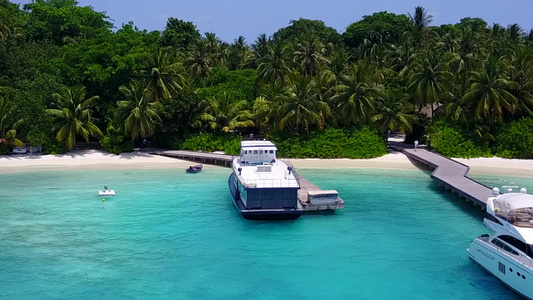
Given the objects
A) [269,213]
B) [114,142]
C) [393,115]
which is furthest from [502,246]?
[114,142]

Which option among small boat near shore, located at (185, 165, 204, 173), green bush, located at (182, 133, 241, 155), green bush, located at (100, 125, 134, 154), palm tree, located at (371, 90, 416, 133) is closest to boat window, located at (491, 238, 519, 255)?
small boat near shore, located at (185, 165, 204, 173)

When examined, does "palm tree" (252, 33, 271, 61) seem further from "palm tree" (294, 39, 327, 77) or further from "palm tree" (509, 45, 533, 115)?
"palm tree" (509, 45, 533, 115)

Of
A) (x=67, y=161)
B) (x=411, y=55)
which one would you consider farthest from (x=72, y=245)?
(x=411, y=55)

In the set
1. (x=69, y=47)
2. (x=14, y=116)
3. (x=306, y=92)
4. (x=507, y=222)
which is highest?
(x=69, y=47)

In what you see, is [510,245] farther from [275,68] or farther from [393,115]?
[275,68]

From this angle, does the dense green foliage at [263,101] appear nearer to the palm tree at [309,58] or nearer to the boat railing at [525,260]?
the palm tree at [309,58]

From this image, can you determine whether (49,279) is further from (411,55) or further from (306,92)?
(411,55)
